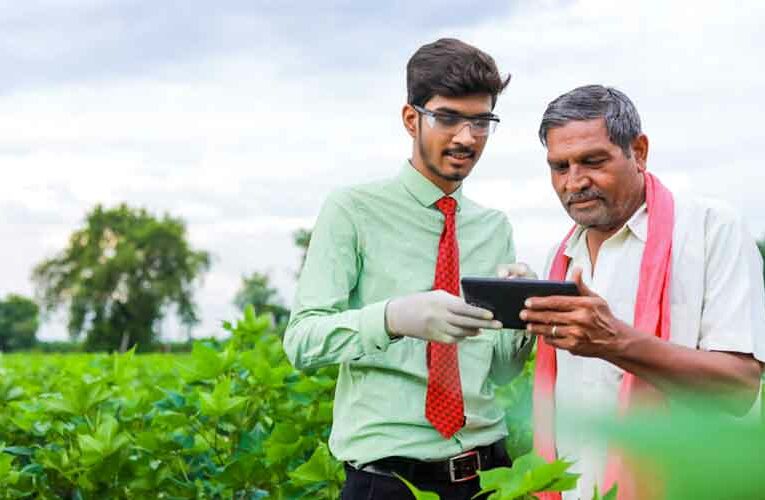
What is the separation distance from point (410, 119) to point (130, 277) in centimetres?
7958

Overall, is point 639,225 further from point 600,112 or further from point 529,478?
point 529,478

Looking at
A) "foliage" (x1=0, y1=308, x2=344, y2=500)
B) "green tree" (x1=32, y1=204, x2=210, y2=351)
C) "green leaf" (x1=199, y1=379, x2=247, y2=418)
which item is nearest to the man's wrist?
"foliage" (x1=0, y1=308, x2=344, y2=500)

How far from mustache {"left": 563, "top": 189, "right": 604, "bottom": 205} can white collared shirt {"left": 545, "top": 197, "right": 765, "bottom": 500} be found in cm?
12

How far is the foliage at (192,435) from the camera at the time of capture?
3705mm

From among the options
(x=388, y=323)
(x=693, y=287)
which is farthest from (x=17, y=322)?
(x=693, y=287)

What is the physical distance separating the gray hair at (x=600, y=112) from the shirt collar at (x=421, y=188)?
1.64ft

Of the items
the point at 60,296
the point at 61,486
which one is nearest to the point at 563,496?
the point at 61,486

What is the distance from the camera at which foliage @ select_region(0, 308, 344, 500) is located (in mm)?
3705

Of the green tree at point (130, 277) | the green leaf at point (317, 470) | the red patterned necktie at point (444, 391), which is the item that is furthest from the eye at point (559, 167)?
the green tree at point (130, 277)

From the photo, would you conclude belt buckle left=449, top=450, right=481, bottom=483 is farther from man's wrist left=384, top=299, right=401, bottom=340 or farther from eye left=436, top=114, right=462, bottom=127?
eye left=436, top=114, right=462, bottom=127

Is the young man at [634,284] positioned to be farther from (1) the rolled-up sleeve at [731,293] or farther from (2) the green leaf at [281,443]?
(2) the green leaf at [281,443]

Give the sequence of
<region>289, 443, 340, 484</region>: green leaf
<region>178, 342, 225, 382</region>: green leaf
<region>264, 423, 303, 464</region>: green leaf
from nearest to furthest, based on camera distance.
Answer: <region>289, 443, 340, 484</region>: green leaf, <region>264, 423, 303, 464</region>: green leaf, <region>178, 342, 225, 382</region>: green leaf

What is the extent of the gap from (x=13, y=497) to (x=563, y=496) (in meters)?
2.55

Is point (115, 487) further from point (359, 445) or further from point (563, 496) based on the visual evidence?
point (563, 496)
